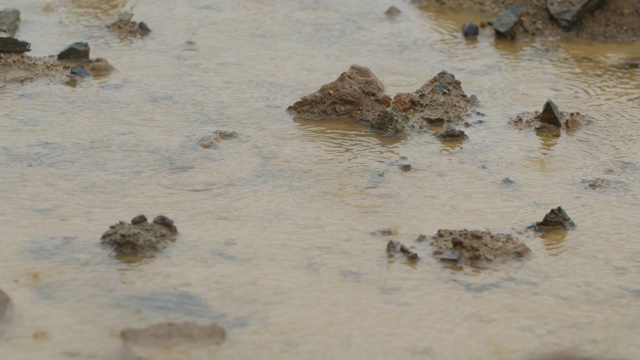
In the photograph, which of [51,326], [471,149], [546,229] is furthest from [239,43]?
[51,326]

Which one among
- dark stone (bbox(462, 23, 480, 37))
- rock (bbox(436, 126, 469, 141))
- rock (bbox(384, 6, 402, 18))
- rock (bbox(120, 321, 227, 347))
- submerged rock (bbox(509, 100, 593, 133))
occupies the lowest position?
rock (bbox(120, 321, 227, 347))

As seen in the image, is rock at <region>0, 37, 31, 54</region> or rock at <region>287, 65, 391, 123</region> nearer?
rock at <region>287, 65, 391, 123</region>

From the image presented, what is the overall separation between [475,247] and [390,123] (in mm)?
1676

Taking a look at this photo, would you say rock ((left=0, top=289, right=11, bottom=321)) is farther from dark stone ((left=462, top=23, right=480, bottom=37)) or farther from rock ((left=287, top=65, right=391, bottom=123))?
dark stone ((left=462, top=23, right=480, bottom=37))

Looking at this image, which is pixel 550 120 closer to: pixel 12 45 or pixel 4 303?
pixel 4 303

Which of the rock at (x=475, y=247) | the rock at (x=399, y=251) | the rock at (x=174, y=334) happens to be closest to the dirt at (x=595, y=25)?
the rock at (x=475, y=247)

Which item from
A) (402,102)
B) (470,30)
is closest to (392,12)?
(470,30)

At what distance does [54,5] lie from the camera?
8.29 meters

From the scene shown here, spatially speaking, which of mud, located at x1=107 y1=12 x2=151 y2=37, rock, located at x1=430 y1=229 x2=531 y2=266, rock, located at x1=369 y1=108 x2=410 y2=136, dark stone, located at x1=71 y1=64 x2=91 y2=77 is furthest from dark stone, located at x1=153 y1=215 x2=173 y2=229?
mud, located at x1=107 y1=12 x2=151 y2=37

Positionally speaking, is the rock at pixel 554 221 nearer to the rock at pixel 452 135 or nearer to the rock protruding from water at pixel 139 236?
the rock at pixel 452 135

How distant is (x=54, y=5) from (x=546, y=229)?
5327 mm

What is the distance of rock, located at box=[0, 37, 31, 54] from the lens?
6.72 m

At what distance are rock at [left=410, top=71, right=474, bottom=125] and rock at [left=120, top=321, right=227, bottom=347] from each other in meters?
2.73

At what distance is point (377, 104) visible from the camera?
5.98 m
